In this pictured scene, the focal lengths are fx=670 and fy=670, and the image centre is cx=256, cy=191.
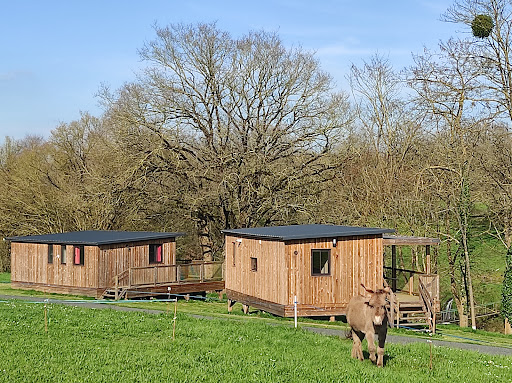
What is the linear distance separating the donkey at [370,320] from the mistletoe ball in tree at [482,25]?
15.5m

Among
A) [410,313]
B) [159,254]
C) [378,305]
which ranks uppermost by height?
[378,305]

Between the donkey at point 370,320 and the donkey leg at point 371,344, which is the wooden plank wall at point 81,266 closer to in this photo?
the donkey at point 370,320

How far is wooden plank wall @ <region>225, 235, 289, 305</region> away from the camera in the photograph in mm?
23902

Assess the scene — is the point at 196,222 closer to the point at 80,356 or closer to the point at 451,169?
the point at 451,169

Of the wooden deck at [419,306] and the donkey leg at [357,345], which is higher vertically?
the donkey leg at [357,345]

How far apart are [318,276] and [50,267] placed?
15.2 m

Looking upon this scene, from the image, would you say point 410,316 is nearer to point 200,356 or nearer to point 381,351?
point 381,351

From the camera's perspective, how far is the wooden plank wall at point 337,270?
23797mm

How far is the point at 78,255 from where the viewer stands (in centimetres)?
3184

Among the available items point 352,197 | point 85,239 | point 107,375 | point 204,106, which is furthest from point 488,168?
point 107,375

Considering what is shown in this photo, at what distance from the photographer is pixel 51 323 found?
1712cm

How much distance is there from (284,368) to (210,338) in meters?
3.26

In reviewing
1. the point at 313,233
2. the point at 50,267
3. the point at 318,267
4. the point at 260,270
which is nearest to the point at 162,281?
the point at 50,267

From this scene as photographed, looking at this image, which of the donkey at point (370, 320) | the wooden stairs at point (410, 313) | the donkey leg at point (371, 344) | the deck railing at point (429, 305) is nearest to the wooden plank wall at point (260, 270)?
the wooden stairs at point (410, 313)
